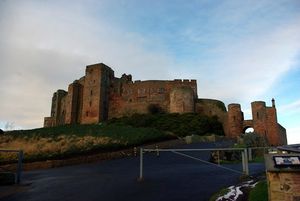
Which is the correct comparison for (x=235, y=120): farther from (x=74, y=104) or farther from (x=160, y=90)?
(x=74, y=104)

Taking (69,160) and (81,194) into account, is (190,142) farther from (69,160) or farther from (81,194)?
(81,194)

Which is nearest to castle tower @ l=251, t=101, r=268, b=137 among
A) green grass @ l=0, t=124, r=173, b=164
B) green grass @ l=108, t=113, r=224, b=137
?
green grass @ l=108, t=113, r=224, b=137

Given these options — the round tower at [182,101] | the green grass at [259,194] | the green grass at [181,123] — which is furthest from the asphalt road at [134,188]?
the round tower at [182,101]

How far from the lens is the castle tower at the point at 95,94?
65.6 metres

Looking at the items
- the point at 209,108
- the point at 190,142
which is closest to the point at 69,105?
the point at 209,108

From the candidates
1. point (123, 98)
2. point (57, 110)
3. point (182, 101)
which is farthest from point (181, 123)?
point (57, 110)

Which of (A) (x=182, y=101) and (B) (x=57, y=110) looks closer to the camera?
(A) (x=182, y=101)

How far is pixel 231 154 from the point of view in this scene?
22.3 metres

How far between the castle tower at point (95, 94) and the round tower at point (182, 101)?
15619 mm

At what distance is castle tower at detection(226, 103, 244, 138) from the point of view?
56.1 metres

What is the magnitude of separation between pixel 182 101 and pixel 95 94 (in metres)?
19.3

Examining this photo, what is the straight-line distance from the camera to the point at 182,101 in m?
61.9

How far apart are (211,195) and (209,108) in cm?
5592

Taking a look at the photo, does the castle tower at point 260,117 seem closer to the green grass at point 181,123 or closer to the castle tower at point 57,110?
the green grass at point 181,123
